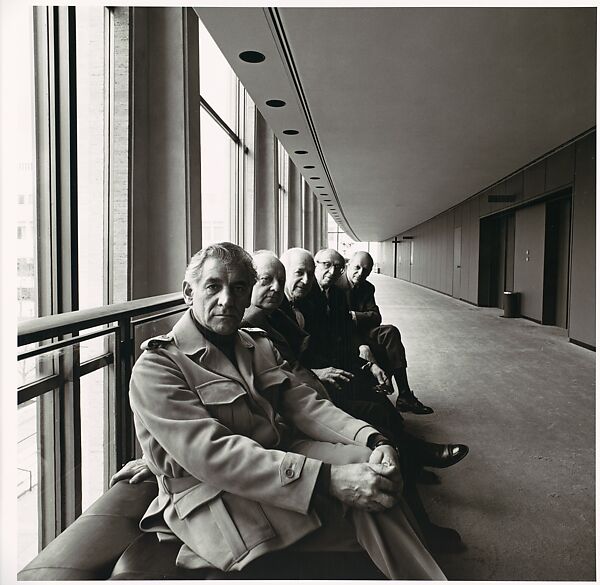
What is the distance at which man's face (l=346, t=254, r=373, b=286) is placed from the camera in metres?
4.17

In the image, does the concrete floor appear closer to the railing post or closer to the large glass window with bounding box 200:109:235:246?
the railing post

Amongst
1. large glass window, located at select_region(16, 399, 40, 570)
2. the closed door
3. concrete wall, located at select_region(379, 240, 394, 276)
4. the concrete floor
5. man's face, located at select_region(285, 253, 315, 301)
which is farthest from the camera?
concrete wall, located at select_region(379, 240, 394, 276)

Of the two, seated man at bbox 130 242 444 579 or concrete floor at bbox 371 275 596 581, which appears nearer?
seated man at bbox 130 242 444 579

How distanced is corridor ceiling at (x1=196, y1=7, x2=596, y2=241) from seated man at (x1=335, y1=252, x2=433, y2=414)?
67.4 inches

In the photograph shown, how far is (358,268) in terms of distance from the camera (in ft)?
13.7

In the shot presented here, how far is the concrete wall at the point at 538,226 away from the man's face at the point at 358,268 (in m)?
3.63

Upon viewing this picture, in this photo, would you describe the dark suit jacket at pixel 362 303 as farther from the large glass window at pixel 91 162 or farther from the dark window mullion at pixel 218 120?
the dark window mullion at pixel 218 120

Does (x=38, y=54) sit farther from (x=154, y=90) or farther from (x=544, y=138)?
(x=544, y=138)

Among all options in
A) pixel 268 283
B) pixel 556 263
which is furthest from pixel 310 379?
pixel 556 263

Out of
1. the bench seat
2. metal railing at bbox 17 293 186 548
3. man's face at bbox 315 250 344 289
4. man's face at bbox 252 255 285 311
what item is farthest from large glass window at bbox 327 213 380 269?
the bench seat

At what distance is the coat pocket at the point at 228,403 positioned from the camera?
1.41 meters

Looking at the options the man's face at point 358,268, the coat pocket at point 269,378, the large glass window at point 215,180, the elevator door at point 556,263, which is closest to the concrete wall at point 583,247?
the elevator door at point 556,263

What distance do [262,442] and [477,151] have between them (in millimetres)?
7207

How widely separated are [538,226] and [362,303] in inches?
258
